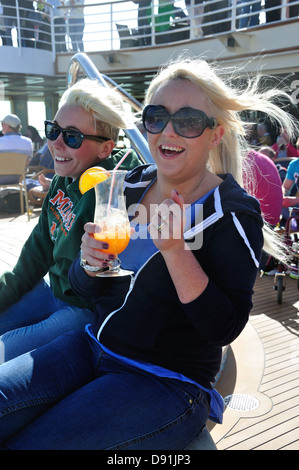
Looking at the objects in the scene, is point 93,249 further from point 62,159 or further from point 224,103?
point 62,159

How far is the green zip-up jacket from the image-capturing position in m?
1.84

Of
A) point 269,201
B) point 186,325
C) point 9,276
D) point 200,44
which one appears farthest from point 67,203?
point 200,44

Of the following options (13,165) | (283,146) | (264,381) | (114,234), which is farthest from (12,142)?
(114,234)

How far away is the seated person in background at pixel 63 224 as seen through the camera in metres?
1.79

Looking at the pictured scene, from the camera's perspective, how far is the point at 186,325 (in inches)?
51.3

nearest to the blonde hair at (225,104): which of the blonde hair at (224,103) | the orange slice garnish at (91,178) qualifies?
the blonde hair at (224,103)

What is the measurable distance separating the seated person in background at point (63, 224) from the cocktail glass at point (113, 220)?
16.9 inches

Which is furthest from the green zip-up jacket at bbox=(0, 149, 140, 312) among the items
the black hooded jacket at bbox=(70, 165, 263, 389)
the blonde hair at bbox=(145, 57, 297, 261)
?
the blonde hair at bbox=(145, 57, 297, 261)

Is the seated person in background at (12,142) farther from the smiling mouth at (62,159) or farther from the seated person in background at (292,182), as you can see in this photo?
the smiling mouth at (62,159)

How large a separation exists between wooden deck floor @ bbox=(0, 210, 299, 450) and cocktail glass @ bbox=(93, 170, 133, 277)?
0.95m

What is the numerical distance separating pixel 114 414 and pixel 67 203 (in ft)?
3.31

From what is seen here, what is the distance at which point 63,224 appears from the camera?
1.88 meters

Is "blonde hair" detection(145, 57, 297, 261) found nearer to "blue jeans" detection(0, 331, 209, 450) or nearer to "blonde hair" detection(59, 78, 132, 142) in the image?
"blonde hair" detection(59, 78, 132, 142)

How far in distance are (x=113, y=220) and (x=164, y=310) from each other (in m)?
0.29
